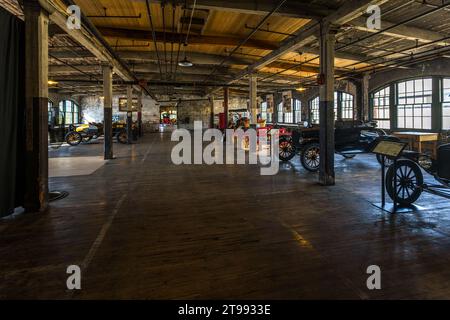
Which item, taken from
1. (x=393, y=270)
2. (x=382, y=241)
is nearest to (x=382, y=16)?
(x=382, y=241)

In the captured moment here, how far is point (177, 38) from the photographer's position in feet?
29.4

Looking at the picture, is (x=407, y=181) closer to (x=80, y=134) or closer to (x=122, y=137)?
(x=122, y=137)

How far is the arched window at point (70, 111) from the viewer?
2364 centimetres

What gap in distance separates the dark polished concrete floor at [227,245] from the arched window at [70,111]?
20576 mm

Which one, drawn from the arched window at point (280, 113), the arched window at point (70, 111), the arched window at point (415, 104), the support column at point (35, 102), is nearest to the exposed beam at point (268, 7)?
the support column at point (35, 102)

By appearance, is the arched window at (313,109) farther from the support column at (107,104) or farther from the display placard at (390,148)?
the display placard at (390,148)

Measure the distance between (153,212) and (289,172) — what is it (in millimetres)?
4318

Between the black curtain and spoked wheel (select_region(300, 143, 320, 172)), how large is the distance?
6.17 meters

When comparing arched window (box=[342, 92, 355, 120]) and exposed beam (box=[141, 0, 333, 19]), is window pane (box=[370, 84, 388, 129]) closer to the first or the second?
arched window (box=[342, 92, 355, 120])

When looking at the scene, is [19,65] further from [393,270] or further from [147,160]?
[147,160]

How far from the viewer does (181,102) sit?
29.2 m

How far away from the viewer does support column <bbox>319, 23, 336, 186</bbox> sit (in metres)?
6.30

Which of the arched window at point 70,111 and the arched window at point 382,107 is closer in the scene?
the arched window at point 382,107

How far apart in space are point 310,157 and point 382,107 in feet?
25.6
